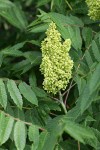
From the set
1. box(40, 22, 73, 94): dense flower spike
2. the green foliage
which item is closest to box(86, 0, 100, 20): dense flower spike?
the green foliage

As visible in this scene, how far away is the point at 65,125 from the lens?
260 centimetres

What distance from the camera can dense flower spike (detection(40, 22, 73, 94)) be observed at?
321 cm

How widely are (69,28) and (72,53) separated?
0.74ft

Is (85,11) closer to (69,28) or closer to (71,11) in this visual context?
(71,11)

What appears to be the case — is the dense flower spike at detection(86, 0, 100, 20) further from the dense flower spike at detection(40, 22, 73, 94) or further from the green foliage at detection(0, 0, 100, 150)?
the dense flower spike at detection(40, 22, 73, 94)

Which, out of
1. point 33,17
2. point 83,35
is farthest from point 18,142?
point 33,17

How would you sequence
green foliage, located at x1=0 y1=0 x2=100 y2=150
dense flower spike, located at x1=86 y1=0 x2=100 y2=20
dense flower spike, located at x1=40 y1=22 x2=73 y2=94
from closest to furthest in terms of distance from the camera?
green foliage, located at x1=0 y1=0 x2=100 y2=150, dense flower spike, located at x1=40 y1=22 x2=73 y2=94, dense flower spike, located at x1=86 y1=0 x2=100 y2=20

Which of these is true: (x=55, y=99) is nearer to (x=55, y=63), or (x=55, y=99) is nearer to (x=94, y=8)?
(x=55, y=63)

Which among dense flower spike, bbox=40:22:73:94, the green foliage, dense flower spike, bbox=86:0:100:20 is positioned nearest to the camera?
the green foliage

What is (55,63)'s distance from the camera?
10.6 feet

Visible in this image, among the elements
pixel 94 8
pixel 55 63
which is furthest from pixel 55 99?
pixel 94 8

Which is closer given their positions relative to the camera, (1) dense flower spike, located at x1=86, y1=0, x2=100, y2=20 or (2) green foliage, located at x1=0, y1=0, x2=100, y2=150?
(2) green foliage, located at x1=0, y1=0, x2=100, y2=150

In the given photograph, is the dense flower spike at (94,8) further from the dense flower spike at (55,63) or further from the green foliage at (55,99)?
the dense flower spike at (55,63)

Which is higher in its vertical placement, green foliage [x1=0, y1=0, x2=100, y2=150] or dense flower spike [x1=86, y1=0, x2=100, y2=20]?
dense flower spike [x1=86, y1=0, x2=100, y2=20]
